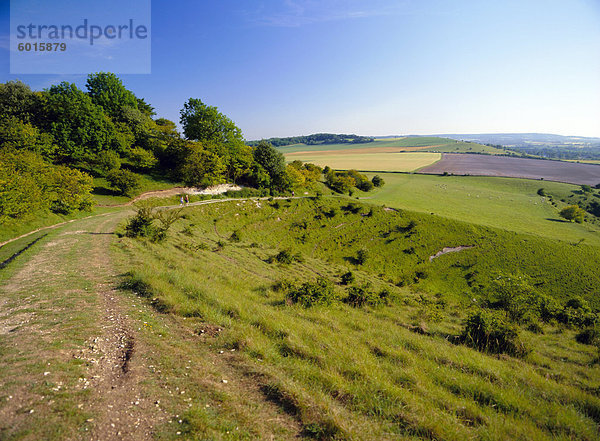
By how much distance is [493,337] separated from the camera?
12.5m

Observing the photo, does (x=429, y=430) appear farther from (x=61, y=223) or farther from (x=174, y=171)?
(x=174, y=171)

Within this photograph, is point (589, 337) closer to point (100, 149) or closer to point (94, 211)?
point (94, 211)

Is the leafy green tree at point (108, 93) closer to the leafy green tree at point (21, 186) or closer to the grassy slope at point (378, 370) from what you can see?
the leafy green tree at point (21, 186)

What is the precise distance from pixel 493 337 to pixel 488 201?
290ft

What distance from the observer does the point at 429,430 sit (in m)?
5.43

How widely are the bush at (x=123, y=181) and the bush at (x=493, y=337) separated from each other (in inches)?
1993

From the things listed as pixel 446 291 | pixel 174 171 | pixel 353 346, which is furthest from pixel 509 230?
pixel 174 171

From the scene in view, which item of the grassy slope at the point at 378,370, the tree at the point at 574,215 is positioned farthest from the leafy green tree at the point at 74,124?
the tree at the point at 574,215

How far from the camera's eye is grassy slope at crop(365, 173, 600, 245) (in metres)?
57.1

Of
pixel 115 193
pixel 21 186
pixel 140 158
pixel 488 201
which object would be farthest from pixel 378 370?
pixel 488 201

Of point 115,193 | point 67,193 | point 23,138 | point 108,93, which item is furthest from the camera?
point 108,93

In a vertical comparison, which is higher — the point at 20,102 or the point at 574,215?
the point at 20,102

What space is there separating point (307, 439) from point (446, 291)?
41.8 m

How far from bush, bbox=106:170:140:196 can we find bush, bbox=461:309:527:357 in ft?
166
